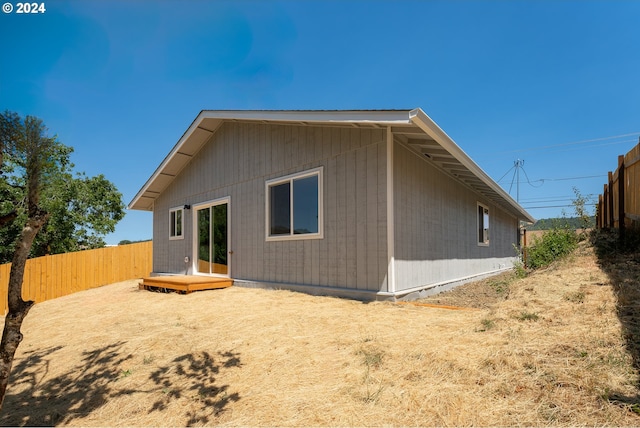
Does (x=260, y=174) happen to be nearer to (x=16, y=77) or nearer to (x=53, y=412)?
(x=16, y=77)

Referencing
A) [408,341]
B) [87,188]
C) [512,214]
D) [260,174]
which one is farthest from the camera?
[87,188]

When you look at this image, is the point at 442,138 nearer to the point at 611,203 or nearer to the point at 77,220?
the point at 611,203

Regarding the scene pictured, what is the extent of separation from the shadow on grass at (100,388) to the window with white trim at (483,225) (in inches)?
386

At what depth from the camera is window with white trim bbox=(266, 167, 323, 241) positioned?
6.80 meters

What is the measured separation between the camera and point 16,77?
615 cm

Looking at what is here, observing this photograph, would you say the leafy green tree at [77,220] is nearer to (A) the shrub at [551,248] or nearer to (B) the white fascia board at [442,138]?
(B) the white fascia board at [442,138]

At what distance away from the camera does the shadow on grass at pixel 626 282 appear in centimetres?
250

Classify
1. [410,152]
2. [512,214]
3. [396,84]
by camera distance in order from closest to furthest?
[410,152], [396,84], [512,214]

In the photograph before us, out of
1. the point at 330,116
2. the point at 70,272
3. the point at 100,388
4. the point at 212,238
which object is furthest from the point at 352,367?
the point at 70,272

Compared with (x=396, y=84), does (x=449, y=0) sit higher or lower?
lower

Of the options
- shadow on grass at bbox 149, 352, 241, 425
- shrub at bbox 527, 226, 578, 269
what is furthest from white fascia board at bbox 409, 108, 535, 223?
shadow on grass at bbox 149, 352, 241, 425

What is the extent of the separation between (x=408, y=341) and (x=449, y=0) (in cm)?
714

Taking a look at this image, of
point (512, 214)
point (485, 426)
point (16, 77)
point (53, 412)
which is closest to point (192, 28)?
point (16, 77)

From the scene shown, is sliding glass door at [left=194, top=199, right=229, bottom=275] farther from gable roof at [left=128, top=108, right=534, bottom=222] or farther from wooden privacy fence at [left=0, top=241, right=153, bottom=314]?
wooden privacy fence at [left=0, top=241, right=153, bottom=314]
